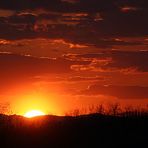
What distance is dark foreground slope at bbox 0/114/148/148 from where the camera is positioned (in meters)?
21.6

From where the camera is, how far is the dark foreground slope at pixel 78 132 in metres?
21.6

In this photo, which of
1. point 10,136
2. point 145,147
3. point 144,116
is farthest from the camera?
point 144,116

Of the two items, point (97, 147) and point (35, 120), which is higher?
point (35, 120)

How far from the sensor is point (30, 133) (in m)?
23.1

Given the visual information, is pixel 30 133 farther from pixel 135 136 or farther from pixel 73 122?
pixel 135 136

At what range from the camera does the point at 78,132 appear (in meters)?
22.9

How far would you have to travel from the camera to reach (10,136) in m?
22.7

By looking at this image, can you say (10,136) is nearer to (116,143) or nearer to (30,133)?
(30,133)

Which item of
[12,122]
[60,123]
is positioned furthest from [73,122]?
[12,122]

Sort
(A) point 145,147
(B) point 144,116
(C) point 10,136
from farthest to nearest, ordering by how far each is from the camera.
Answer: (B) point 144,116, (C) point 10,136, (A) point 145,147

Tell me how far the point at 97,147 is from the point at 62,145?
48.6 inches

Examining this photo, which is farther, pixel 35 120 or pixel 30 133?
pixel 35 120

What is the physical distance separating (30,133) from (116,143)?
3.33 m

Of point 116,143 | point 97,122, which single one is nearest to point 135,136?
point 116,143
